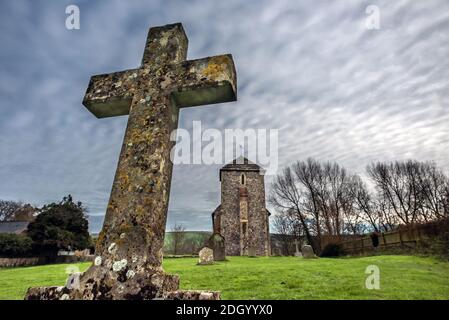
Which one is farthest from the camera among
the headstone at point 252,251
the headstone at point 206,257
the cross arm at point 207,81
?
the headstone at point 252,251

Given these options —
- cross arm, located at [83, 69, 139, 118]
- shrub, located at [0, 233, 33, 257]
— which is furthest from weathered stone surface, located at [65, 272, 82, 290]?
shrub, located at [0, 233, 33, 257]

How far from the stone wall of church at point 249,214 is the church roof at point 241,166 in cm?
47

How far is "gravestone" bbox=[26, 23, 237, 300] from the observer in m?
1.94

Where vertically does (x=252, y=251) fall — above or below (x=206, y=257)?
below

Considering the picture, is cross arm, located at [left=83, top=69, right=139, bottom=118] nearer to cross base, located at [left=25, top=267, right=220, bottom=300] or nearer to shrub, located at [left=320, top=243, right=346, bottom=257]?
cross base, located at [left=25, top=267, right=220, bottom=300]

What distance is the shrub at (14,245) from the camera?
24659 millimetres

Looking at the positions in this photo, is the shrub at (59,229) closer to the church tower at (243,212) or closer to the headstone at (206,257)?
the church tower at (243,212)

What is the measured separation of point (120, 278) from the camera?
6.35 feet

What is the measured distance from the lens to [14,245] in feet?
81.8

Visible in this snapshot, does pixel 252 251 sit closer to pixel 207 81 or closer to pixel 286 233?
pixel 286 233

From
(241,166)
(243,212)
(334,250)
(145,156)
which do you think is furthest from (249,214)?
(145,156)

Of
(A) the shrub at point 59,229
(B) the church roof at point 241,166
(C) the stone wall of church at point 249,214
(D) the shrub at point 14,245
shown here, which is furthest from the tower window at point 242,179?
(D) the shrub at point 14,245

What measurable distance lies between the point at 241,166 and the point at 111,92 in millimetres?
30035

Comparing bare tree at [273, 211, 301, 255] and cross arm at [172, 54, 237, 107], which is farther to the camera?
bare tree at [273, 211, 301, 255]
